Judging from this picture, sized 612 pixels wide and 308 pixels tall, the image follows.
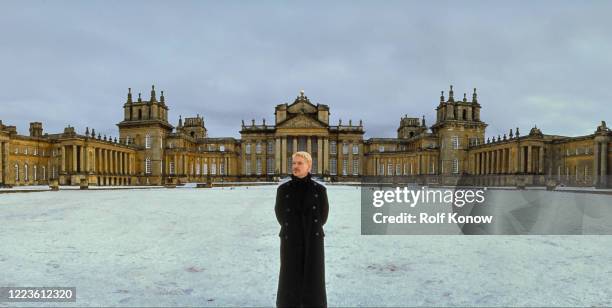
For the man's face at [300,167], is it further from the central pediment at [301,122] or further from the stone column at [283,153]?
the stone column at [283,153]

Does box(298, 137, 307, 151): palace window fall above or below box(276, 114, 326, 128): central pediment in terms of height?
below

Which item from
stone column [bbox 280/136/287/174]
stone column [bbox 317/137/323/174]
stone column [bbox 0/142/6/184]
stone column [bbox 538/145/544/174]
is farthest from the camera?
stone column [bbox 317/137/323/174]

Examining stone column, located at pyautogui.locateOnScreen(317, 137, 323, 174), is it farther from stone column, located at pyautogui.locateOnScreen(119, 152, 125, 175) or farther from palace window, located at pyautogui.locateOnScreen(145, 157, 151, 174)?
stone column, located at pyautogui.locateOnScreen(119, 152, 125, 175)

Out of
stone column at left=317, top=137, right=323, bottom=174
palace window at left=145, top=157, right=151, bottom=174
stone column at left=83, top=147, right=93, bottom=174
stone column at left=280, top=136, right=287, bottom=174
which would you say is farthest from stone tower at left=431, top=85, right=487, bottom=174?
stone column at left=83, top=147, right=93, bottom=174

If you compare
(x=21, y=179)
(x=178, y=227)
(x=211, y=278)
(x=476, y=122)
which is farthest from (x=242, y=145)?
(x=211, y=278)

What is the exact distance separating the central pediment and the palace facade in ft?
0.70

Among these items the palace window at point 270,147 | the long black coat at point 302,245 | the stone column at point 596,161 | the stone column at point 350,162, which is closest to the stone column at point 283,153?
the palace window at point 270,147

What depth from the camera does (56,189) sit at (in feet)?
123

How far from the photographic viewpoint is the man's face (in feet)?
13.4

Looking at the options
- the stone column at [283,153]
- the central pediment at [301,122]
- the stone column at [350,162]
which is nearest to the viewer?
the central pediment at [301,122]

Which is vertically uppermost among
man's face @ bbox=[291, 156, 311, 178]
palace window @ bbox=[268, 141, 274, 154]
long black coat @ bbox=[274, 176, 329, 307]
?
palace window @ bbox=[268, 141, 274, 154]

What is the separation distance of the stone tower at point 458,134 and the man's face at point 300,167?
2634 inches

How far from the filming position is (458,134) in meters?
66.0

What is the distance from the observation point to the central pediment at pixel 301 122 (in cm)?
7469
